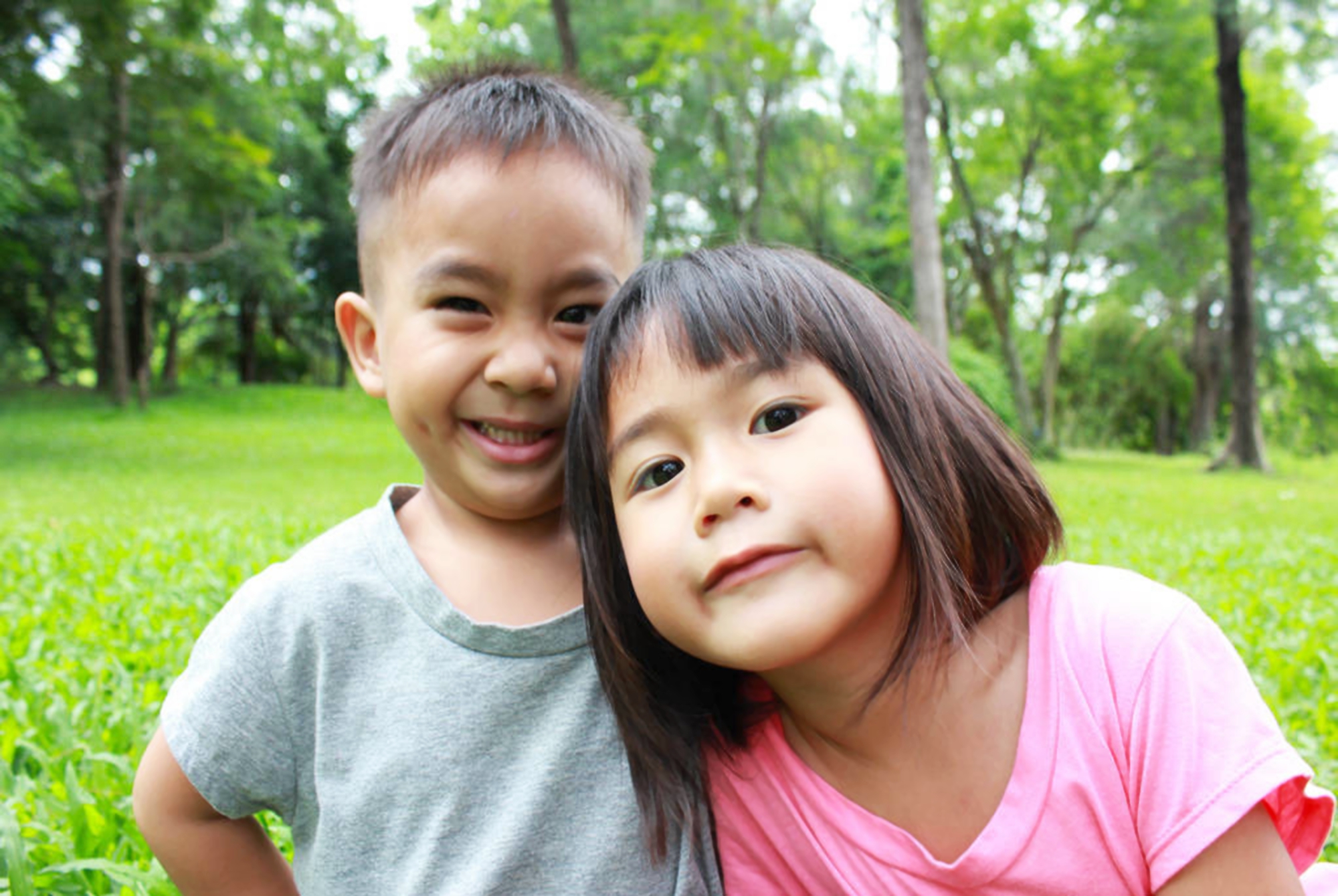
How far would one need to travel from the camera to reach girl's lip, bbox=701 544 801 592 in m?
1.15

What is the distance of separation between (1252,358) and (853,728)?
45.5 feet

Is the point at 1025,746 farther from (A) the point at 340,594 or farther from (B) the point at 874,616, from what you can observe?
(A) the point at 340,594

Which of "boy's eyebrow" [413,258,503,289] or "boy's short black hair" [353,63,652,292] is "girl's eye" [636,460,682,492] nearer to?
"boy's eyebrow" [413,258,503,289]

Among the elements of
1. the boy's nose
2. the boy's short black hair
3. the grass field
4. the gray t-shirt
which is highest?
the boy's short black hair

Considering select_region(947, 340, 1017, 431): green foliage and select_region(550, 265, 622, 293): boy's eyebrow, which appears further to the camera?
select_region(947, 340, 1017, 431): green foliage

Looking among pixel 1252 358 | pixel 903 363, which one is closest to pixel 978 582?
pixel 903 363

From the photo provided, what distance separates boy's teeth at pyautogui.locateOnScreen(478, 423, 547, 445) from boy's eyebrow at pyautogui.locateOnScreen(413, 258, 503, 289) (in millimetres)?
219

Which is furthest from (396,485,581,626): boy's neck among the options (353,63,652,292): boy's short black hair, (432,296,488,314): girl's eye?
(353,63,652,292): boy's short black hair

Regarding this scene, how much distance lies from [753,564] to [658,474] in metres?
0.19

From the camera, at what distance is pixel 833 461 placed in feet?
3.88

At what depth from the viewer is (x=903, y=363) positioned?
133cm

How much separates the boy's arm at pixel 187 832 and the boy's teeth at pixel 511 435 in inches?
25.0

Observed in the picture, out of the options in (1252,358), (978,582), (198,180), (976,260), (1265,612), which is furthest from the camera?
(976,260)

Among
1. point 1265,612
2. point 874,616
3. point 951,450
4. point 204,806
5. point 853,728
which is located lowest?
point 1265,612
